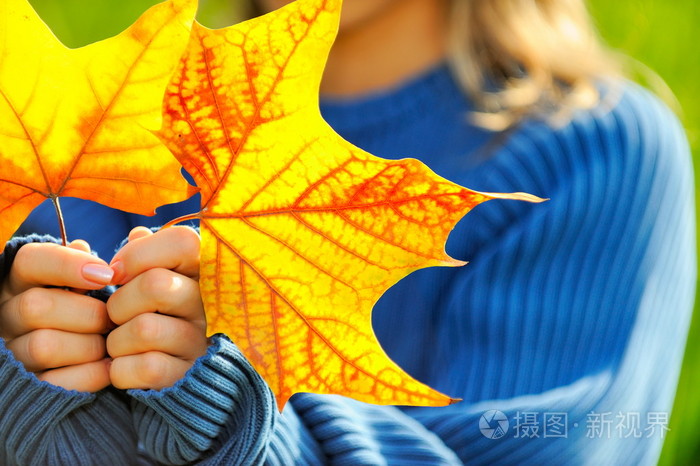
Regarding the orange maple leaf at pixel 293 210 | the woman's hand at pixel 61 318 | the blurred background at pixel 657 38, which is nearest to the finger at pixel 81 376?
the woman's hand at pixel 61 318

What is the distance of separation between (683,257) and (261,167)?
2.39ft

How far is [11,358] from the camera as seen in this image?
397mm

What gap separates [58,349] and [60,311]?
0.02 metres

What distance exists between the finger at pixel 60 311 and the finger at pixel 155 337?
1 centimetres

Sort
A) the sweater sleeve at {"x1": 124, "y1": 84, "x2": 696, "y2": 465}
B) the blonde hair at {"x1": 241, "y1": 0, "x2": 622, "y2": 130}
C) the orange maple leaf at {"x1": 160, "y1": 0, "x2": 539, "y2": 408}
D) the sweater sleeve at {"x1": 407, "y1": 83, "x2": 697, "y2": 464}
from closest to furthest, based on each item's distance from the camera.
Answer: the orange maple leaf at {"x1": 160, "y1": 0, "x2": 539, "y2": 408} → the sweater sleeve at {"x1": 124, "y1": 84, "x2": 696, "y2": 465} → the sweater sleeve at {"x1": 407, "y1": 83, "x2": 697, "y2": 464} → the blonde hair at {"x1": 241, "y1": 0, "x2": 622, "y2": 130}

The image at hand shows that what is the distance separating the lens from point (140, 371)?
1.28 feet

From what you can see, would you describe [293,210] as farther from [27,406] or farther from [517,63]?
[517,63]

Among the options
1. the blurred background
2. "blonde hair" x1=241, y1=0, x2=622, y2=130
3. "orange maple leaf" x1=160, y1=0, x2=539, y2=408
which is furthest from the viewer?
the blurred background

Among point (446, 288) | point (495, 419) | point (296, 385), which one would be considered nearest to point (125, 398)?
point (296, 385)

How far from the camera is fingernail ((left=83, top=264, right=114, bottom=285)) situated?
14.2 inches

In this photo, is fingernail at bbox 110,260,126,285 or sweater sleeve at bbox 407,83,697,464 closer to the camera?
fingernail at bbox 110,260,126,285

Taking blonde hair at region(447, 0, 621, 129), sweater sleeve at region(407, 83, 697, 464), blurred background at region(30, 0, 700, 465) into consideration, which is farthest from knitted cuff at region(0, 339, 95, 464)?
blurred background at region(30, 0, 700, 465)

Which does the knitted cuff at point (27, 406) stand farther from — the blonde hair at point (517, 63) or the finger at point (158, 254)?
the blonde hair at point (517, 63)

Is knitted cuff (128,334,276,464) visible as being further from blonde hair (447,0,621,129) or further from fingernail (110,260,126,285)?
blonde hair (447,0,621,129)
